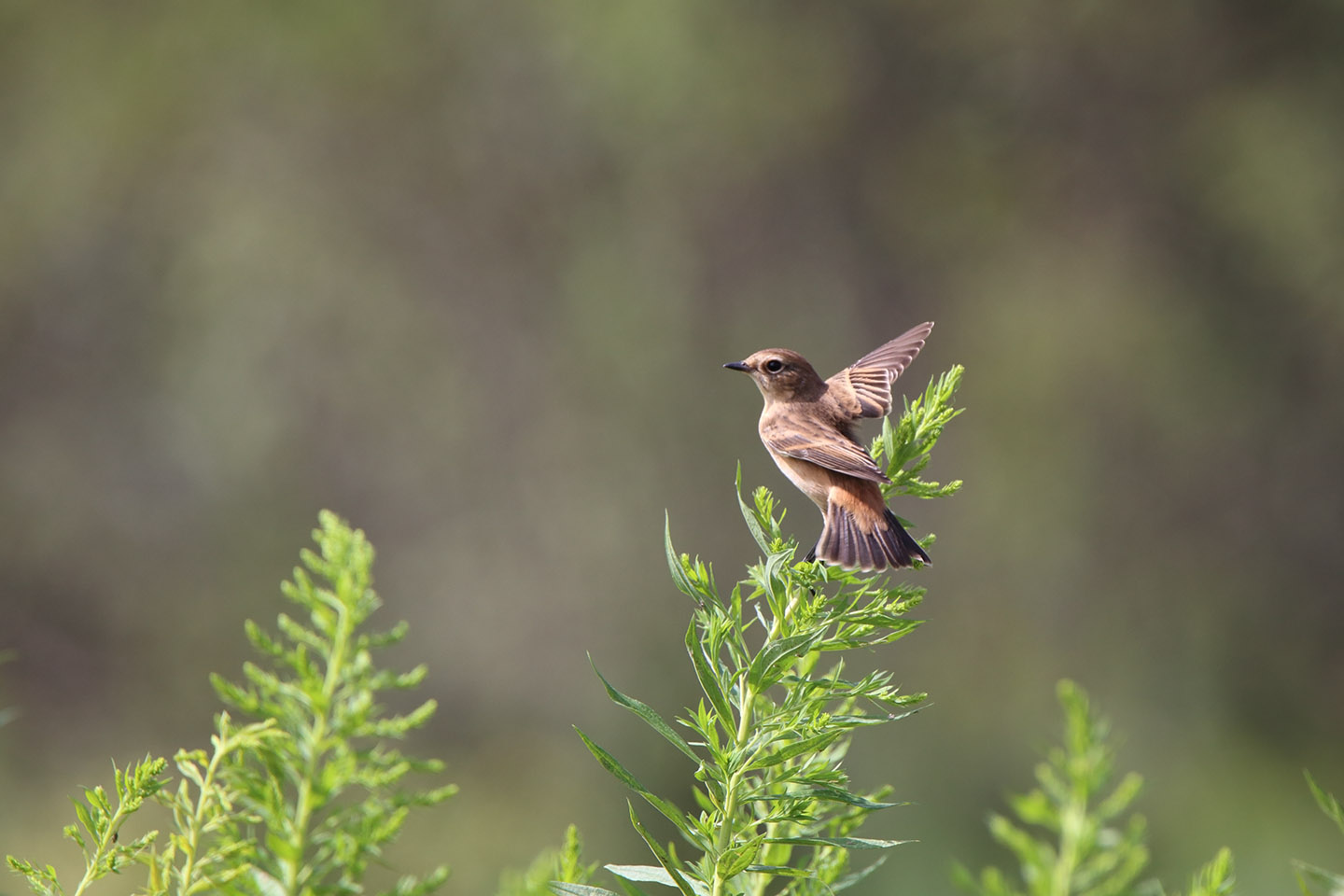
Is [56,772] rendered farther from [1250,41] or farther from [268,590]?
[1250,41]

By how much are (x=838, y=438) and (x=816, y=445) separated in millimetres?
21

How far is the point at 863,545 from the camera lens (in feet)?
2.72

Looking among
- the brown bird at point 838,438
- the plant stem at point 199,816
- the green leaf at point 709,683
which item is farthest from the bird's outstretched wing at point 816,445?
the plant stem at point 199,816

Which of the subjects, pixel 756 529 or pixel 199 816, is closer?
pixel 199 816

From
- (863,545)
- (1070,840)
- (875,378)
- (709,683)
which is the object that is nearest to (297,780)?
(709,683)

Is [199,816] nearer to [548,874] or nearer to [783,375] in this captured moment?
[548,874]

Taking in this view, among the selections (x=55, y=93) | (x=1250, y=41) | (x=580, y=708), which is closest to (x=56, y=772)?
(x=580, y=708)

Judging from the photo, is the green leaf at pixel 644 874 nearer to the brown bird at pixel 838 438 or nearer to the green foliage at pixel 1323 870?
the green foliage at pixel 1323 870

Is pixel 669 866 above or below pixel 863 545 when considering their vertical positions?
below

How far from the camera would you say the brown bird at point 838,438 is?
83 cm

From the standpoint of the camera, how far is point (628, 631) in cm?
433

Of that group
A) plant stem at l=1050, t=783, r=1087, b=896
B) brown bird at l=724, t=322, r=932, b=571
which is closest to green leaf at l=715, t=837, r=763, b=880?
plant stem at l=1050, t=783, r=1087, b=896

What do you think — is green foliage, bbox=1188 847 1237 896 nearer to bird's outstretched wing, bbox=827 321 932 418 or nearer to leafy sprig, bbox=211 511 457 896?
leafy sprig, bbox=211 511 457 896

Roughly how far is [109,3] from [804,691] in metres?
5.43
